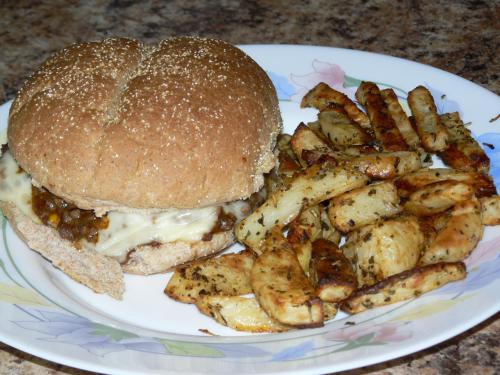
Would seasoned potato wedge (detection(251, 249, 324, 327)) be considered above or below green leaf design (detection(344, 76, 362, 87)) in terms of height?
below

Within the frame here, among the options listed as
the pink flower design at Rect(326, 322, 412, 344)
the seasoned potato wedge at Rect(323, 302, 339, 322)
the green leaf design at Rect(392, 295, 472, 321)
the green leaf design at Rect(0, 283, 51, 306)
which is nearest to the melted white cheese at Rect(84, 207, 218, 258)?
the green leaf design at Rect(0, 283, 51, 306)

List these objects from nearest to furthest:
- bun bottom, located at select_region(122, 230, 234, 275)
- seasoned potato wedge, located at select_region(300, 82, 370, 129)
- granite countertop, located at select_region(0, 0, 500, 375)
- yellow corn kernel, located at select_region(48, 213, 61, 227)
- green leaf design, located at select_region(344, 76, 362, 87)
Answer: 1. bun bottom, located at select_region(122, 230, 234, 275)
2. yellow corn kernel, located at select_region(48, 213, 61, 227)
3. seasoned potato wedge, located at select_region(300, 82, 370, 129)
4. green leaf design, located at select_region(344, 76, 362, 87)
5. granite countertop, located at select_region(0, 0, 500, 375)

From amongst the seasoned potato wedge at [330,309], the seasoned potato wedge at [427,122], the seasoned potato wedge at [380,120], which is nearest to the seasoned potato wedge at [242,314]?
the seasoned potato wedge at [330,309]

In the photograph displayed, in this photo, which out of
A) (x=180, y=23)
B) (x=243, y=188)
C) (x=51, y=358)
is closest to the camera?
(x=51, y=358)

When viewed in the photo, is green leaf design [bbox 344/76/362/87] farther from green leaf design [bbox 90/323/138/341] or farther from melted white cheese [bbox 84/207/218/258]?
green leaf design [bbox 90/323/138/341]

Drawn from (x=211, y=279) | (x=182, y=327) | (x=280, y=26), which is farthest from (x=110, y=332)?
(x=280, y=26)

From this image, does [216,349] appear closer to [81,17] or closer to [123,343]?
[123,343]

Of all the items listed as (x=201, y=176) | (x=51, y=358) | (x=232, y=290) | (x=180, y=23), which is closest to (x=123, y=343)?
(x=51, y=358)
